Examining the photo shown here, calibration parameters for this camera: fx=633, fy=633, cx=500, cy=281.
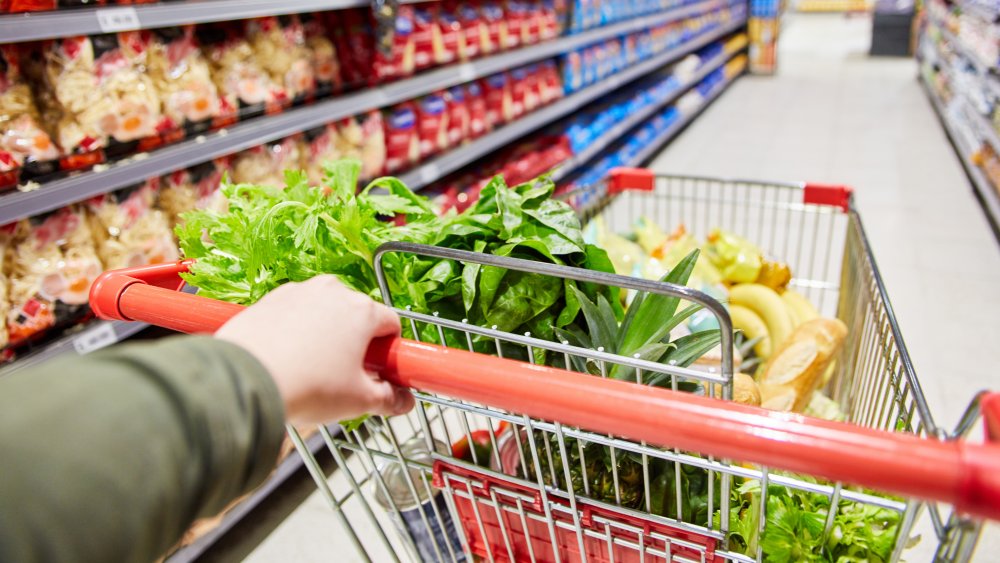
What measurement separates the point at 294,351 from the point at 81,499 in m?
0.19

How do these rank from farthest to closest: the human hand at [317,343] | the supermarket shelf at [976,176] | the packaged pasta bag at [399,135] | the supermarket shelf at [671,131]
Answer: the supermarket shelf at [671,131] → the supermarket shelf at [976,176] → the packaged pasta bag at [399,135] → the human hand at [317,343]

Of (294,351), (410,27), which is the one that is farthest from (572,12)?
(294,351)

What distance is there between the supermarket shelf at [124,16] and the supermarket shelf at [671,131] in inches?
124

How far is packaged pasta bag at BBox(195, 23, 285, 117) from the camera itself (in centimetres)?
191

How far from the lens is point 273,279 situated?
93 cm

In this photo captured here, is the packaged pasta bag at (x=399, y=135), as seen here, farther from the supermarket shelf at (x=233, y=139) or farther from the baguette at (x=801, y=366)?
the baguette at (x=801, y=366)

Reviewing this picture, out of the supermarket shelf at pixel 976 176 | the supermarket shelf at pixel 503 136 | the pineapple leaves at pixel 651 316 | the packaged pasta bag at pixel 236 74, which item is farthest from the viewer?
the supermarket shelf at pixel 976 176

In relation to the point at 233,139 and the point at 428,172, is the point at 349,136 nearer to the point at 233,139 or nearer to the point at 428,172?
the point at 428,172

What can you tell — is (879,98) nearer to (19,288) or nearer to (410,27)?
(410,27)

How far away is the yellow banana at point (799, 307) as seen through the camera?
1.64 meters

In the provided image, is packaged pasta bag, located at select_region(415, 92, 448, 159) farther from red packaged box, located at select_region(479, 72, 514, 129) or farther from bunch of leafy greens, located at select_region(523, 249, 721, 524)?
bunch of leafy greens, located at select_region(523, 249, 721, 524)

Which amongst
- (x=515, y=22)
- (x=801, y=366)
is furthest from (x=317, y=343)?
(x=515, y=22)

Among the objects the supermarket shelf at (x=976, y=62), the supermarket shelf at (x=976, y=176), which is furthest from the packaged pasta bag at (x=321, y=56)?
the supermarket shelf at (x=976, y=62)

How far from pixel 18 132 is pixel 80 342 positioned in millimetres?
495
